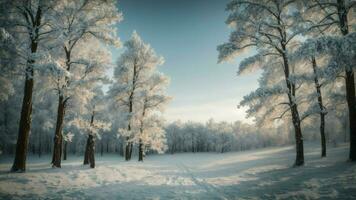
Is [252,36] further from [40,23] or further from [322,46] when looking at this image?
[40,23]

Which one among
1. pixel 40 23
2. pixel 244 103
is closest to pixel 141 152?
pixel 244 103

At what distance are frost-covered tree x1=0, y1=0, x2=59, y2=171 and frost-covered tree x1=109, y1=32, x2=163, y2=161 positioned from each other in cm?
1155

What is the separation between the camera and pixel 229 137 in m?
91.8

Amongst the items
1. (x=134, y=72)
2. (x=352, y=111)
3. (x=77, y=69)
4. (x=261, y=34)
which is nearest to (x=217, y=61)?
(x=261, y=34)

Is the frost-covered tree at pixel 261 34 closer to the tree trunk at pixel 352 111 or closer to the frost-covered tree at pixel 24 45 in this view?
the tree trunk at pixel 352 111

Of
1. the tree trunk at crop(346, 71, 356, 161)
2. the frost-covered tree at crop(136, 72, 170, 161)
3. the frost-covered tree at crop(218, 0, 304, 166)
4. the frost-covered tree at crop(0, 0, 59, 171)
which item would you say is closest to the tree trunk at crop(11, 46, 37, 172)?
the frost-covered tree at crop(0, 0, 59, 171)

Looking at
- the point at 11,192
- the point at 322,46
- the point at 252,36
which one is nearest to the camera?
the point at 11,192

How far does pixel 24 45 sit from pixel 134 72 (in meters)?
13.2

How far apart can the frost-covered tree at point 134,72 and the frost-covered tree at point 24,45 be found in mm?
11546

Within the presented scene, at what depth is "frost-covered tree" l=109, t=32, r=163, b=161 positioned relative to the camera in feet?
75.3

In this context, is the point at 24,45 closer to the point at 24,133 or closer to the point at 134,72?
the point at 24,133

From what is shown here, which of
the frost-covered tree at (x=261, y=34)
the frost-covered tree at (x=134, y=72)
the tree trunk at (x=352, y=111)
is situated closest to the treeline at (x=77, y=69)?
the frost-covered tree at (x=134, y=72)

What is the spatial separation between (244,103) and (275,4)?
254 inches

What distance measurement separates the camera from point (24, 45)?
10.6m
